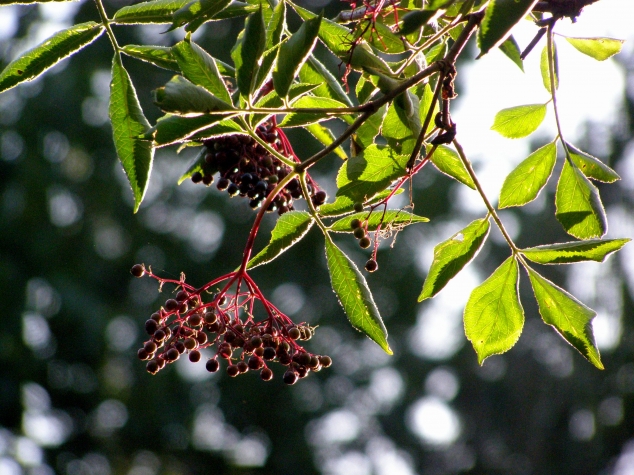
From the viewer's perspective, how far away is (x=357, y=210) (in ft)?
3.70

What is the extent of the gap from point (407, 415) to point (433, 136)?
Answer: 51.1ft

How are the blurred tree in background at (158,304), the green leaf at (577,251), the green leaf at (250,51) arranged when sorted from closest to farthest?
the green leaf at (250,51) < the green leaf at (577,251) < the blurred tree in background at (158,304)

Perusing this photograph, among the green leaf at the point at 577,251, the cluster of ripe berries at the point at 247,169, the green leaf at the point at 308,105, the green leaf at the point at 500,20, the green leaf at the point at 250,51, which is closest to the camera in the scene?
the green leaf at the point at 500,20

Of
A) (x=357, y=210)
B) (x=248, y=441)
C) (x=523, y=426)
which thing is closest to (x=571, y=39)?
(x=357, y=210)

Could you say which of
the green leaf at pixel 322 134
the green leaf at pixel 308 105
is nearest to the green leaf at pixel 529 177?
the green leaf at pixel 322 134

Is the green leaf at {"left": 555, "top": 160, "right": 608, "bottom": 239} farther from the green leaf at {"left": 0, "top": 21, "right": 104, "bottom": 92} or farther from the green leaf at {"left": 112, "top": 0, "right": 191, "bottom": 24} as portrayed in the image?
the green leaf at {"left": 0, "top": 21, "right": 104, "bottom": 92}

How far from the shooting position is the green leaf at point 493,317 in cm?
133

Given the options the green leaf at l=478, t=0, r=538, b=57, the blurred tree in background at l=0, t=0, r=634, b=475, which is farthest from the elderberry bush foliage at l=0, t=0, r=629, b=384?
the blurred tree in background at l=0, t=0, r=634, b=475

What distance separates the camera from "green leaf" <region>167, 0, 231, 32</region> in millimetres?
1048

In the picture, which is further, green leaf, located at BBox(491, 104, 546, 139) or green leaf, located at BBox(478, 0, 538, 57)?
green leaf, located at BBox(491, 104, 546, 139)

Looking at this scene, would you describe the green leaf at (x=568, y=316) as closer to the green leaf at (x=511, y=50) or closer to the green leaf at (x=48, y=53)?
the green leaf at (x=511, y=50)

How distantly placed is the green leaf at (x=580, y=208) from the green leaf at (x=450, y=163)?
0.18 metres

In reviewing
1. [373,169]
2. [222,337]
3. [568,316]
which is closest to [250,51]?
[373,169]

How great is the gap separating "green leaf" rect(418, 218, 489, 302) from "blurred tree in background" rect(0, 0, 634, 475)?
12181 millimetres
